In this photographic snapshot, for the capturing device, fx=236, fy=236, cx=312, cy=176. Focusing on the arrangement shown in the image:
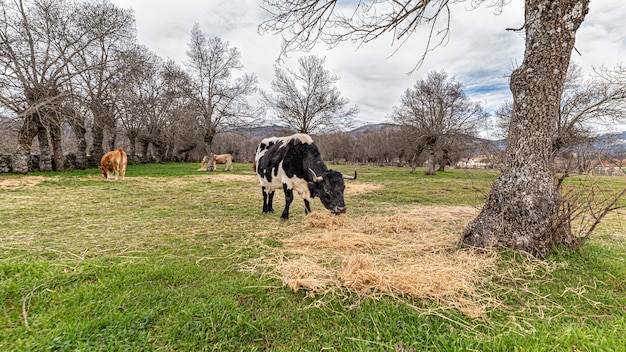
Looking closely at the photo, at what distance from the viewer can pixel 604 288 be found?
240cm

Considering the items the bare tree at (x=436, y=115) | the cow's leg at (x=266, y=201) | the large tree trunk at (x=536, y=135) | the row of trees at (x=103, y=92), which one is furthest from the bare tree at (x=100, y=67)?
the bare tree at (x=436, y=115)

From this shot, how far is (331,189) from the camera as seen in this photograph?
5.06 metres

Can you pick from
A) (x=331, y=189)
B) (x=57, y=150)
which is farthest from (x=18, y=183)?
(x=331, y=189)

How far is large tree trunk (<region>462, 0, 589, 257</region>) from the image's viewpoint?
314cm

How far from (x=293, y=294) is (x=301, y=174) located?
3449 mm

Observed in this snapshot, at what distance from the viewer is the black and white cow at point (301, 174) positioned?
5070mm

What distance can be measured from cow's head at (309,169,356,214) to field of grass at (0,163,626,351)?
2.86ft

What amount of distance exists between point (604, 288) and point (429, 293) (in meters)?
1.84

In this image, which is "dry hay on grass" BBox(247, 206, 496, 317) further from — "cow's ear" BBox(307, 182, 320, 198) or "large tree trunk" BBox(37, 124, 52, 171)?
"large tree trunk" BBox(37, 124, 52, 171)

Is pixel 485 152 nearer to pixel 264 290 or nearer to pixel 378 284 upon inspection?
pixel 378 284

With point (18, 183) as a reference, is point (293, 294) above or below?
below

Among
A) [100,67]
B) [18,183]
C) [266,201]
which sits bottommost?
[266,201]

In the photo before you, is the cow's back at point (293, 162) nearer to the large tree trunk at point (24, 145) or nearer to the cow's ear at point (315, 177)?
the cow's ear at point (315, 177)

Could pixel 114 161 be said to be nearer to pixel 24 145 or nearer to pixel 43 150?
pixel 24 145
